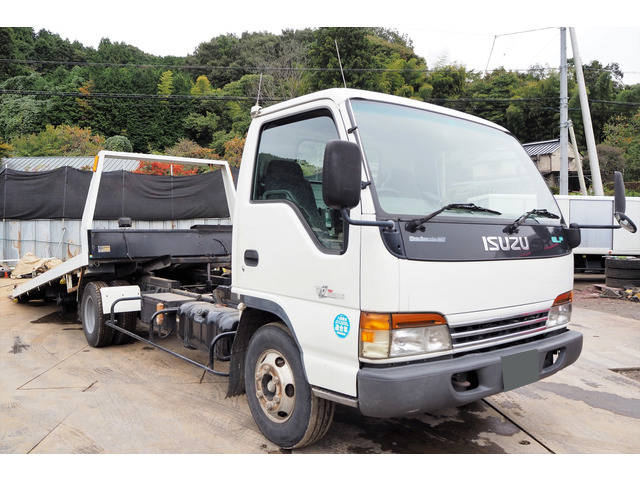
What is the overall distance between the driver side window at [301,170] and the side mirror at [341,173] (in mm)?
375

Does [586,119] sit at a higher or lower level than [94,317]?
higher

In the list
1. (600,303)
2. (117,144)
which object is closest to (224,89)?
(117,144)

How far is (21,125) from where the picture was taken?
147 ft

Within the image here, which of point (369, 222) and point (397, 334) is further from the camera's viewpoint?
point (397, 334)

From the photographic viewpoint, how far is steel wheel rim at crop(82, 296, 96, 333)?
5.94m

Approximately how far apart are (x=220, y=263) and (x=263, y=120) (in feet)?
10.0

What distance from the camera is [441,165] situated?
10.3 ft

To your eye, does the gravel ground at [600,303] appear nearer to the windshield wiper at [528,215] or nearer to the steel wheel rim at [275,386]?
the windshield wiper at [528,215]

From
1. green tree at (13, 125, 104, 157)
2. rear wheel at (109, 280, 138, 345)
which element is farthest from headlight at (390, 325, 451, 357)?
green tree at (13, 125, 104, 157)

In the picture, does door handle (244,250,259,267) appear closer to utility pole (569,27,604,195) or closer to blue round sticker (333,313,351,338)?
blue round sticker (333,313,351,338)

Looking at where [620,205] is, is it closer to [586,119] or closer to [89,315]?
[89,315]

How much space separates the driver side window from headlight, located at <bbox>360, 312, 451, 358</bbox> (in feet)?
1.55

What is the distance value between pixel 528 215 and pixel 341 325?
150 cm

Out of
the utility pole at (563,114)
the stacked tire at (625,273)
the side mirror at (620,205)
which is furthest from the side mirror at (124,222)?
the utility pole at (563,114)
